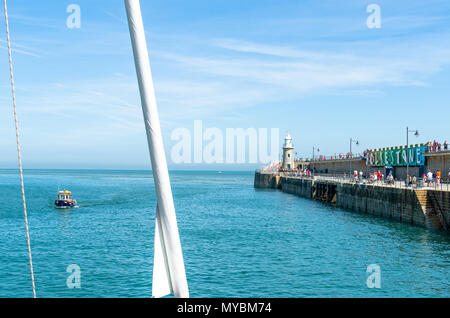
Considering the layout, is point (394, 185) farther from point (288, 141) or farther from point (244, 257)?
point (288, 141)

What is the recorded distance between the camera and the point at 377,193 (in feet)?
151

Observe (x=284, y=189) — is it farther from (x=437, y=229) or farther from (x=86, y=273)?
(x=86, y=273)

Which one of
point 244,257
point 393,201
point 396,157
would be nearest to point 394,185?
point 393,201

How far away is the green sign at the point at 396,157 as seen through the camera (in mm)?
55406

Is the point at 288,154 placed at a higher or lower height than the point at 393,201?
higher

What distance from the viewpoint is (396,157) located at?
63031 millimetres

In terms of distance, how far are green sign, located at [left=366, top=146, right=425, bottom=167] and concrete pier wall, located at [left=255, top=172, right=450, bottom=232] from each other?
7.16 metres

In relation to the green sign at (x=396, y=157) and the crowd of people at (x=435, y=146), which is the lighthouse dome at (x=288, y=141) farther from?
the crowd of people at (x=435, y=146)

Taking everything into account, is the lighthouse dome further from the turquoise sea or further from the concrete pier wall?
the turquoise sea

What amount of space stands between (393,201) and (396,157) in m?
23.8

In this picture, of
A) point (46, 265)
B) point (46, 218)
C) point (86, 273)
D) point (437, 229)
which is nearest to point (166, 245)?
point (86, 273)

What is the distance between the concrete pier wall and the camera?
3391 centimetres

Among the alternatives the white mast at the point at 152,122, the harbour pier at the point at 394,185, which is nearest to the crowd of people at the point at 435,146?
the harbour pier at the point at 394,185
